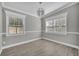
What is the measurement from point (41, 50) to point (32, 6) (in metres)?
1.26

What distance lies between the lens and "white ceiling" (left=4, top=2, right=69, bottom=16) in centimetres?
180

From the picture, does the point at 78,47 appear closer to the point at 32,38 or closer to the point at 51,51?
the point at 51,51

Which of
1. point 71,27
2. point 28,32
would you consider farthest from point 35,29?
point 71,27

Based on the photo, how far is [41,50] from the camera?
1842 mm

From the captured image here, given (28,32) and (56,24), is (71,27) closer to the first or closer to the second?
(56,24)

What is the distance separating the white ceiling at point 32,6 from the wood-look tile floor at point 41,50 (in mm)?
891

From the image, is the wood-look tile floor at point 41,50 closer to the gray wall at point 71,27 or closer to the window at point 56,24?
the gray wall at point 71,27

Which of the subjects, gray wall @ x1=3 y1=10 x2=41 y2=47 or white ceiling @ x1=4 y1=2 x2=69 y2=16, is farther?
gray wall @ x1=3 y1=10 x2=41 y2=47

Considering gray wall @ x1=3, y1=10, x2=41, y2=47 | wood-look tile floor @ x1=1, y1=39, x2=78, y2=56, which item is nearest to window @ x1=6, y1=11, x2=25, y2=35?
gray wall @ x1=3, y1=10, x2=41, y2=47

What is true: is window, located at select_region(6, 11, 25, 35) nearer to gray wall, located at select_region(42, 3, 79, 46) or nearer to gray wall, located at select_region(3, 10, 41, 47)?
gray wall, located at select_region(3, 10, 41, 47)

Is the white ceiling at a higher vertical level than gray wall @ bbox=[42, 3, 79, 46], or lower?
higher

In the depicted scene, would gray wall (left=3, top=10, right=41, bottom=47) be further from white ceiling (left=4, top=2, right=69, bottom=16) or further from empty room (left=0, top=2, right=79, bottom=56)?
white ceiling (left=4, top=2, right=69, bottom=16)

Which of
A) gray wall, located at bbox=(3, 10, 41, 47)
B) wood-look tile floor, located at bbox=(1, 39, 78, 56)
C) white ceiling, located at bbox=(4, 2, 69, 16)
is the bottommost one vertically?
wood-look tile floor, located at bbox=(1, 39, 78, 56)

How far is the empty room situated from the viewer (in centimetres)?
184
